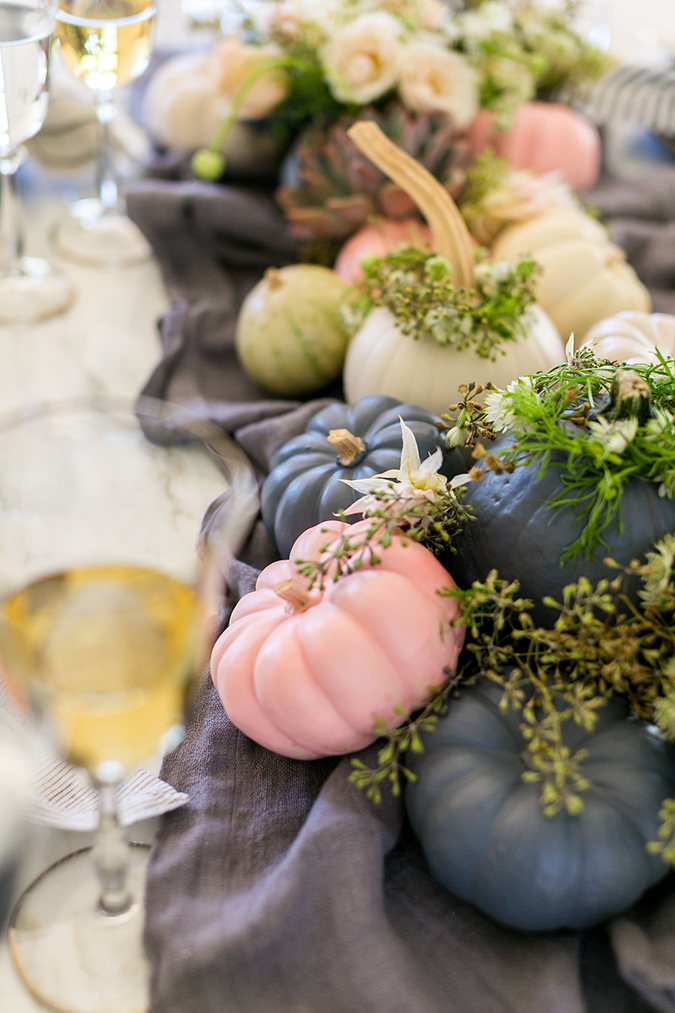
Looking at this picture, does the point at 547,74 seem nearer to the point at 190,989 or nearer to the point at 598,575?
the point at 598,575

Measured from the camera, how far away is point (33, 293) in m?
1.52

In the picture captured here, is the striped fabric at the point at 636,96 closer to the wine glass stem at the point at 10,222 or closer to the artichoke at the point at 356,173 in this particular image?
the artichoke at the point at 356,173

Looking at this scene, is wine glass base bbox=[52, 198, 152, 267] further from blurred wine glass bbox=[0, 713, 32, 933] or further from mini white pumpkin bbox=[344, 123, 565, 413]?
blurred wine glass bbox=[0, 713, 32, 933]

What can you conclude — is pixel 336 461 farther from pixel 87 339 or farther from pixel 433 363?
pixel 87 339

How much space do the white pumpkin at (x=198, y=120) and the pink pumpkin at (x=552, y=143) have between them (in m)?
0.46

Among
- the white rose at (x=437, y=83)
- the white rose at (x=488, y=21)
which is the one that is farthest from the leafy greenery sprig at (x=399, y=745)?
the white rose at (x=488, y=21)

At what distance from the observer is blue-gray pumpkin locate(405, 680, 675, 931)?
0.69 metres

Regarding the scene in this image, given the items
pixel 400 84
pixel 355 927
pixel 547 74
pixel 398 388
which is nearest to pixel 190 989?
pixel 355 927

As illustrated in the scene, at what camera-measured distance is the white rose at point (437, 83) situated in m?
1.53

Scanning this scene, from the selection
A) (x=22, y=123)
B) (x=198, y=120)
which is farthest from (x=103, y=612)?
(x=198, y=120)

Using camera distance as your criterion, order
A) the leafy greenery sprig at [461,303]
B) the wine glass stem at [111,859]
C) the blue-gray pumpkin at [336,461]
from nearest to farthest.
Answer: the wine glass stem at [111,859] → the blue-gray pumpkin at [336,461] → the leafy greenery sprig at [461,303]

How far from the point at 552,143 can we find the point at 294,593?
4.38ft

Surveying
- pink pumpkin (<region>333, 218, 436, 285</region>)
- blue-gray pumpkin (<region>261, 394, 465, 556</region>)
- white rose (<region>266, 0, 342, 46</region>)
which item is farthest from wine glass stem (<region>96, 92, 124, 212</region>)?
blue-gray pumpkin (<region>261, 394, 465, 556</region>)

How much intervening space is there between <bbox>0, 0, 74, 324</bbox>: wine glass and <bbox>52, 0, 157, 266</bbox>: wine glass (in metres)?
0.11
